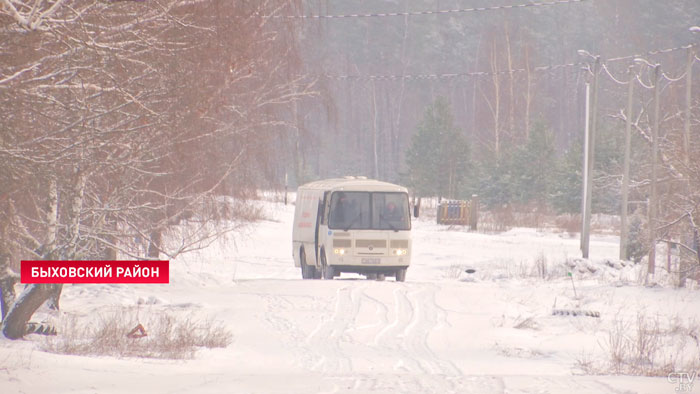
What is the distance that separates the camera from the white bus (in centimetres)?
2116

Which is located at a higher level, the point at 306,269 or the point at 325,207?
the point at 325,207

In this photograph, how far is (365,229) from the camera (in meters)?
21.3

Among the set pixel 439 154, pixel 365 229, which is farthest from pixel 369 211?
pixel 439 154

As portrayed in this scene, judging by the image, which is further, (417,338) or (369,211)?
(369,211)

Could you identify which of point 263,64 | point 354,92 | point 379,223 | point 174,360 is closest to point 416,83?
point 354,92

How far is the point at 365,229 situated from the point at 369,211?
1.64 ft

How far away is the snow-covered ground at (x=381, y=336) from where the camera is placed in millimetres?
8438

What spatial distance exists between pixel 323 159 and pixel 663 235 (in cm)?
7492

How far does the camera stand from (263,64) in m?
15.5
